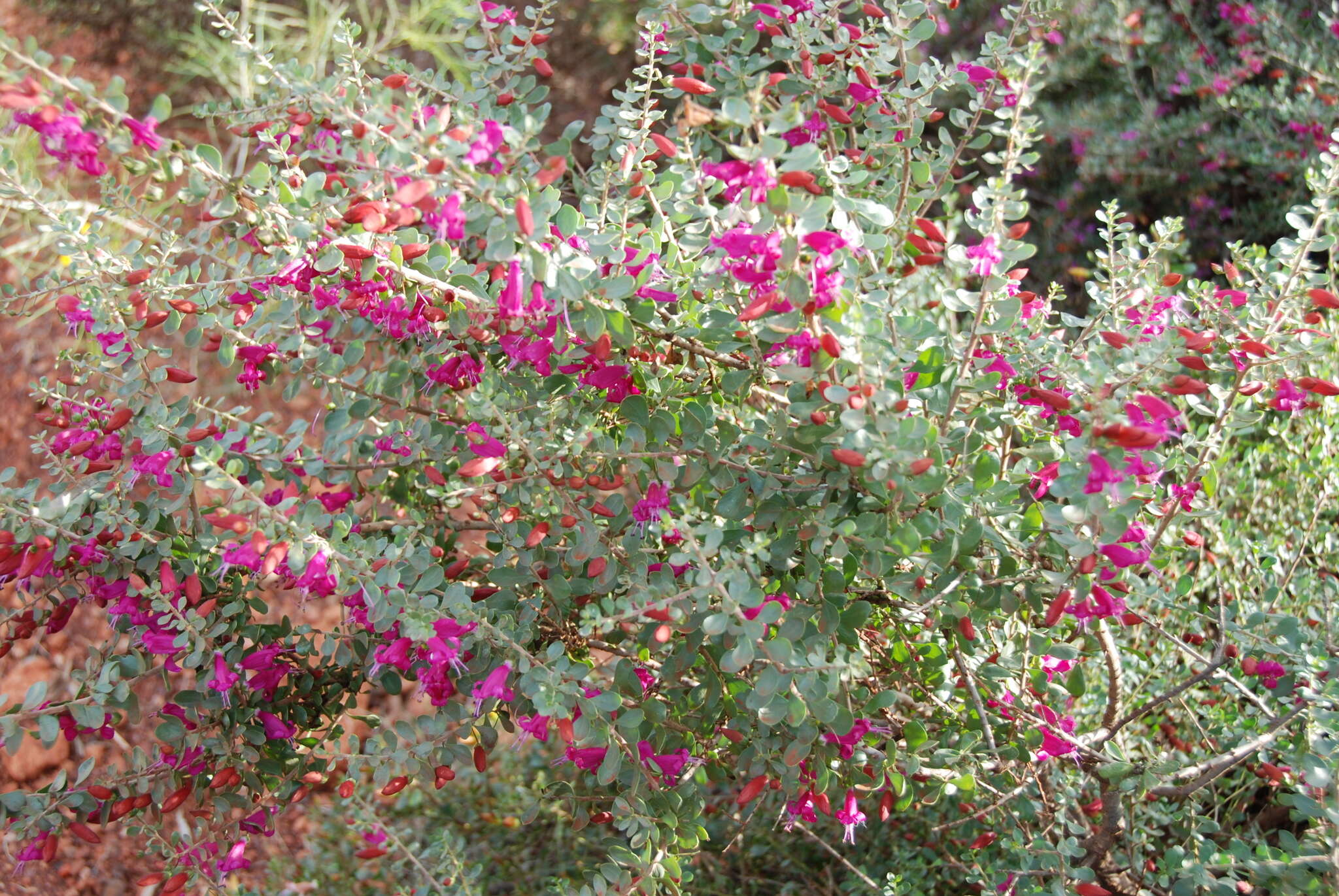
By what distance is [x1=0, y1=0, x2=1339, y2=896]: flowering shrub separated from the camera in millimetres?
1040

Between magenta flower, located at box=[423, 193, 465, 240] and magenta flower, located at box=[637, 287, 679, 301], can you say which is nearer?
magenta flower, located at box=[423, 193, 465, 240]

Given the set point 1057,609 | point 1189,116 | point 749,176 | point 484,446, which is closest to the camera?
point 749,176

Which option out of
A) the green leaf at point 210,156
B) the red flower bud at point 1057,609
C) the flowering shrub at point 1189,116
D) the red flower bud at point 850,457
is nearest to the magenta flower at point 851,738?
the red flower bud at point 1057,609

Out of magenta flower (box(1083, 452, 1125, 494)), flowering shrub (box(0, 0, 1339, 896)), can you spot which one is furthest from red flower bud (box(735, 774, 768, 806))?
magenta flower (box(1083, 452, 1125, 494))

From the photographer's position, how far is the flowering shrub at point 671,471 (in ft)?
3.41

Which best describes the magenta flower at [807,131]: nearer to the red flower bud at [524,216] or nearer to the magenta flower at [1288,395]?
the red flower bud at [524,216]

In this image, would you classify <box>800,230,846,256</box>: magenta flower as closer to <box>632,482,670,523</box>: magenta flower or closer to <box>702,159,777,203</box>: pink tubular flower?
<box>702,159,777,203</box>: pink tubular flower

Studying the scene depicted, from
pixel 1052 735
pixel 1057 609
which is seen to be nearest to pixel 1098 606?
pixel 1057 609

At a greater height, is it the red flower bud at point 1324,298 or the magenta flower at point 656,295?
the red flower bud at point 1324,298

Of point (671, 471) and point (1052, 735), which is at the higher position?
point (671, 471)

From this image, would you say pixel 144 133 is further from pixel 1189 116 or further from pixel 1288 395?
pixel 1189 116

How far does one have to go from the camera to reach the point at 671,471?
122 centimetres

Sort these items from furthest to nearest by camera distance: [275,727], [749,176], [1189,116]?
[1189,116], [275,727], [749,176]

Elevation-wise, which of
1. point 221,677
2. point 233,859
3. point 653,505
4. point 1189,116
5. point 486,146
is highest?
point 1189,116
